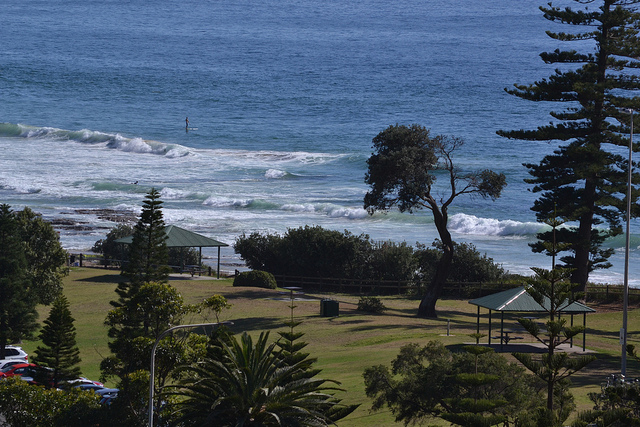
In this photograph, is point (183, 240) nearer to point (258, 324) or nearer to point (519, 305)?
point (258, 324)

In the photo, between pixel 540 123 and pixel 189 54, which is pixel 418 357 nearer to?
pixel 540 123

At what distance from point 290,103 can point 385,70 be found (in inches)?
1106

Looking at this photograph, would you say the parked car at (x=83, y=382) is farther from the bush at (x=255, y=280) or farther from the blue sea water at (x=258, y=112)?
the blue sea water at (x=258, y=112)

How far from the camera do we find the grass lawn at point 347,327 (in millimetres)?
23078

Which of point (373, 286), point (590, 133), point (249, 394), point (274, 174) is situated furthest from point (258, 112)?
point (249, 394)

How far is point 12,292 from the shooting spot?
26.8 metres

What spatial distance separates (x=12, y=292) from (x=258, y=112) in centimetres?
8974

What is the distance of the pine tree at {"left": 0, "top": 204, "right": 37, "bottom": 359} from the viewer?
26.6 meters

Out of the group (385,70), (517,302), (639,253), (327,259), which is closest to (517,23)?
(385,70)

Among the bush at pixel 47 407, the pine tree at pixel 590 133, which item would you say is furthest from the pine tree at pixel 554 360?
the pine tree at pixel 590 133

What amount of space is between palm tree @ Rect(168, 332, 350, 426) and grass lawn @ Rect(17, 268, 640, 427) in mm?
2986

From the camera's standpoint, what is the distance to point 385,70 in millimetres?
140500

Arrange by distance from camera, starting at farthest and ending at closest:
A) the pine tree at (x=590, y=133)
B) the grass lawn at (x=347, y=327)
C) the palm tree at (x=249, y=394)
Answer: the pine tree at (x=590, y=133) < the grass lawn at (x=347, y=327) < the palm tree at (x=249, y=394)

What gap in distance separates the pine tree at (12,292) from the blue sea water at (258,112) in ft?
84.4
